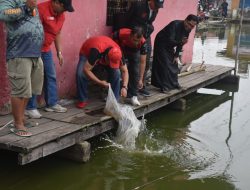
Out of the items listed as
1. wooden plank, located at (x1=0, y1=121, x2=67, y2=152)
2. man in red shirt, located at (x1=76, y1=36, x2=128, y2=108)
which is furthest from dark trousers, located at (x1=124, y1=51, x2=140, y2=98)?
wooden plank, located at (x1=0, y1=121, x2=67, y2=152)

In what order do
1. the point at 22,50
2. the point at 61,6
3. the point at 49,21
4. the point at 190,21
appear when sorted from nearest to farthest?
the point at 22,50
the point at 61,6
the point at 49,21
the point at 190,21

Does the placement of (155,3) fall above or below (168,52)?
above

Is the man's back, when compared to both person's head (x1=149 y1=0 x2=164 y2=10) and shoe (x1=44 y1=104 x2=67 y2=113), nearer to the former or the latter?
shoe (x1=44 y1=104 x2=67 y2=113)

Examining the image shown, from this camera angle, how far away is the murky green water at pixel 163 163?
4.91 m

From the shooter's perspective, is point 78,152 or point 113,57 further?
point 113,57

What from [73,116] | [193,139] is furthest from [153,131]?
[73,116]

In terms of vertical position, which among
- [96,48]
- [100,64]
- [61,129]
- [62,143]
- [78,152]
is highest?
[96,48]

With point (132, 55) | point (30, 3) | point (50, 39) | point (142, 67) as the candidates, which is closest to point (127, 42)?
point (132, 55)

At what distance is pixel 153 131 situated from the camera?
6.86 metres

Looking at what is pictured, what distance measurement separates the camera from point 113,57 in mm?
5867

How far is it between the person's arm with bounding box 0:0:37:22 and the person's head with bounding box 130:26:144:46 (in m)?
2.00

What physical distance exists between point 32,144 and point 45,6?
5.96ft

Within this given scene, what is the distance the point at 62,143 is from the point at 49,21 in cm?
152

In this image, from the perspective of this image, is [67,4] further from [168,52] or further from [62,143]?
[168,52]
